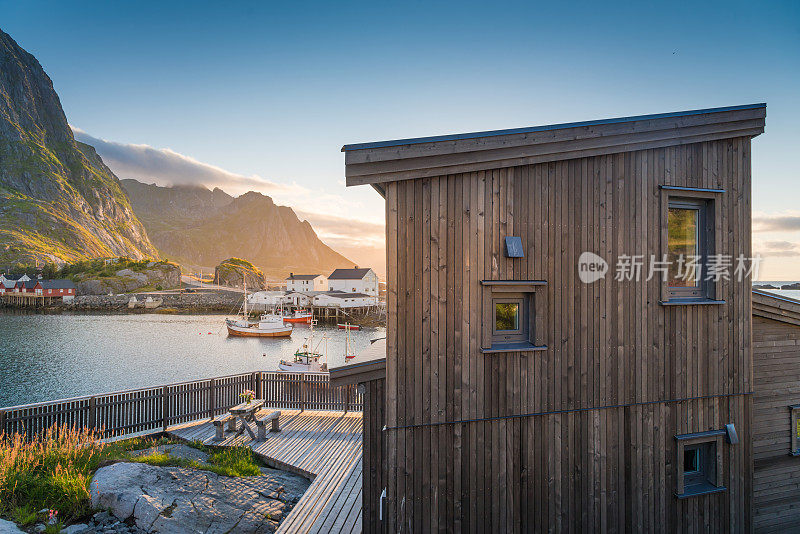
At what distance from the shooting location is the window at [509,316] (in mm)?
4445


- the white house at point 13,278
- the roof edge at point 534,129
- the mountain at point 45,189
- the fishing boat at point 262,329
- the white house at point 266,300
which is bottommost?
the fishing boat at point 262,329

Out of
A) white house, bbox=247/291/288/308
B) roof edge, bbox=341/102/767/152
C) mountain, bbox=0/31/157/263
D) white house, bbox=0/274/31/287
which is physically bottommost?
white house, bbox=247/291/288/308

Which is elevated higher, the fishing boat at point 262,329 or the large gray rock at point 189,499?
the large gray rock at point 189,499

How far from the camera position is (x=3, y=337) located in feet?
136

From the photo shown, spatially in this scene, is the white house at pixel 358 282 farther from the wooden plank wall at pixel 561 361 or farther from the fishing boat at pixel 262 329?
the wooden plank wall at pixel 561 361

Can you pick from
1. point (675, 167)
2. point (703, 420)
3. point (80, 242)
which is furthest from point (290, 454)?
point (80, 242)

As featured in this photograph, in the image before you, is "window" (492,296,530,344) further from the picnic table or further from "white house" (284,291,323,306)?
"white house" (284,291,323,306)

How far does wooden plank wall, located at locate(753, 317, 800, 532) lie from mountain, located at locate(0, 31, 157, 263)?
11349 centimetres

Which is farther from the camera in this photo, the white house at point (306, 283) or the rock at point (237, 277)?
the rock at point (237, 277)

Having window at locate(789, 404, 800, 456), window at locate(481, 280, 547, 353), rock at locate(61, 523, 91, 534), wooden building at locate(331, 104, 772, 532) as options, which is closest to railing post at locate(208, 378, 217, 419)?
rock at locate(61, 523, 91, 534)

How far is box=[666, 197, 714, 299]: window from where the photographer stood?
17.3 feet

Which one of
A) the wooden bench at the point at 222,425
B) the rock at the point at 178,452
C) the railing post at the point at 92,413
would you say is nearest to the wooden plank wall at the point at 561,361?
the rock at the point at 178,452

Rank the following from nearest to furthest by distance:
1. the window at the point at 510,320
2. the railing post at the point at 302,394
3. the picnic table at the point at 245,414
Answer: the window at the point at 510,320
the picnic table at the point at 245,414
the railing post at the point at 302,394

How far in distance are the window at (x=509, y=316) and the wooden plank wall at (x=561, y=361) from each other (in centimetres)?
11
